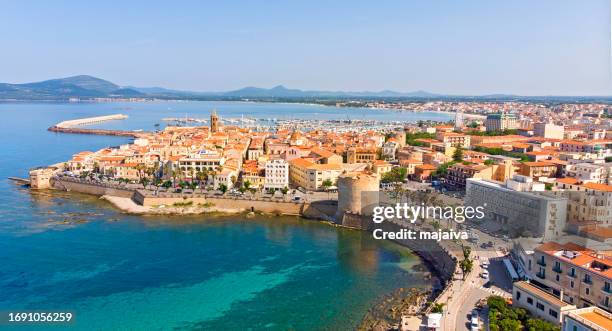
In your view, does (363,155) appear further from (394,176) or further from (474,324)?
(474,324)

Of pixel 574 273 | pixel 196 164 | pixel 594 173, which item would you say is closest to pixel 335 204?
pixel 196 164

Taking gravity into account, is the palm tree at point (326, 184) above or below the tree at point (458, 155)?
below

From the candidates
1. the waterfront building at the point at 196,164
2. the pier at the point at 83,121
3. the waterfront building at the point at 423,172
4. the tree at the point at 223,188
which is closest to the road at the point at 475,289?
the waterfront building at the point at 423,172

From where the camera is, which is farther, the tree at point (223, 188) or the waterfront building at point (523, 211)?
the tree at point (223, 188)

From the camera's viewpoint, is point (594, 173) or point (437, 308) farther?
point (594, 173)

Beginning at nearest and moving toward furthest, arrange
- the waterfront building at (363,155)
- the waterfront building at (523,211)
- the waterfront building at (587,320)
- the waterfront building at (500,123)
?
1. the waterfront building at (587,320)
2. the waterfront building at (523,211)
3. the waterfront building at (363,155)
4. the waterfront building at (500,123)

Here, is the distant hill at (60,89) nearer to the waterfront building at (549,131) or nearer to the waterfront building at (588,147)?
the waterfront building at (549,131)

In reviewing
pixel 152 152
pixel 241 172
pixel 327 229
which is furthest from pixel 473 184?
pixel 152 152
